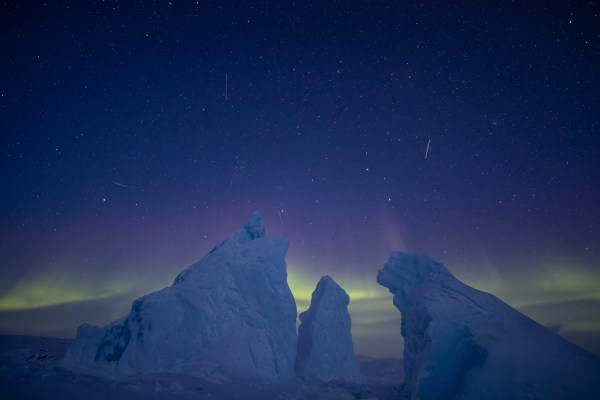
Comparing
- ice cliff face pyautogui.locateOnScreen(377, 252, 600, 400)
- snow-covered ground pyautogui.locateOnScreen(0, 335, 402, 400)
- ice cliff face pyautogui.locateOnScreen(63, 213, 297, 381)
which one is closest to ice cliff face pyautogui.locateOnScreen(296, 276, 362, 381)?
ice cliff face pyautogui.locateOnScreen(63, 213, 297, 381)

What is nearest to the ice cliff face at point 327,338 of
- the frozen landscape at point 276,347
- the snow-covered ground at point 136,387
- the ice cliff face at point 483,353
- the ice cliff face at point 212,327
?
the frozen landscape at point 276,347

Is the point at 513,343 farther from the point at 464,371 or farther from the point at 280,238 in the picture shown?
the point at 280,238

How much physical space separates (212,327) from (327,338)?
1287 centimetres

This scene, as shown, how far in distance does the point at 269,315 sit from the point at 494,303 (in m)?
16.5

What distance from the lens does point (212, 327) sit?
22797 mm

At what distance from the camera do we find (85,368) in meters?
20.8

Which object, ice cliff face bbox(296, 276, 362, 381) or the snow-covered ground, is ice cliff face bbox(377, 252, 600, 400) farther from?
ice cliff face bbox(296, 276, 362, 381)

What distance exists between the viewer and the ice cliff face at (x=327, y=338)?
Answer: 2931 cm

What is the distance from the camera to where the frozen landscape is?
46.4ft

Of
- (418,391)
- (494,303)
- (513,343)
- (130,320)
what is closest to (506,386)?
(513,343)

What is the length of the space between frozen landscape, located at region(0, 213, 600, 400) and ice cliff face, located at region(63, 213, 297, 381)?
82 millimetres

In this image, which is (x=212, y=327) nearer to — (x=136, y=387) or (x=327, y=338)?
(x=136, y=387)

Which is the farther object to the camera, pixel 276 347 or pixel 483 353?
pixel 276 347

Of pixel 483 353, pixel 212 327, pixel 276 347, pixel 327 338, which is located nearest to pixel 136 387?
pixel 212 327
